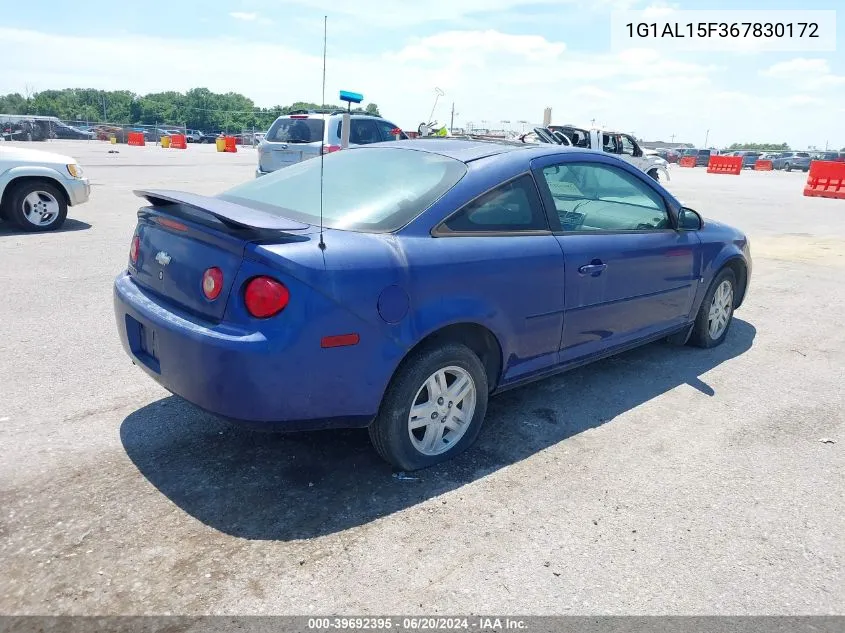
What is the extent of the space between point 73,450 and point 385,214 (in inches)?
76.3

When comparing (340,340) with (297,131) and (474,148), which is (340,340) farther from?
(297,131)

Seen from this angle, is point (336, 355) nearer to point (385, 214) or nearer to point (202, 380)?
point (202, 380)

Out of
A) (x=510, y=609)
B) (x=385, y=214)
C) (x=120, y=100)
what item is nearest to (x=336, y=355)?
(x=385, y=214)

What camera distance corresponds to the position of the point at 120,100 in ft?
429

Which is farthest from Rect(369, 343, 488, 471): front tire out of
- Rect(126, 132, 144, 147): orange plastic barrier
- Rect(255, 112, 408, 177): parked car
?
Rect(126, 132, 144, 147): orange plastic barrier

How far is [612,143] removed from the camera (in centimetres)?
1808

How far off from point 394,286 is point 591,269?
144 centimetres

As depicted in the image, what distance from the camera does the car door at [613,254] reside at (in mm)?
3744

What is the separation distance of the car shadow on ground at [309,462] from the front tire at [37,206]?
6.67 meters

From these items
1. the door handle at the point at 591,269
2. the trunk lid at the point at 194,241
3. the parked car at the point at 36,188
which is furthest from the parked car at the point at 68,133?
the door handle at the point at 591,269

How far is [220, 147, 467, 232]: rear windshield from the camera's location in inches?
123

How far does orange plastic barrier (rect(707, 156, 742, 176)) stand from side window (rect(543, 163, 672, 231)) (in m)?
34.4

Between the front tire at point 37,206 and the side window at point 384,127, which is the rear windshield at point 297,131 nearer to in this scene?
the side window at point 384,127

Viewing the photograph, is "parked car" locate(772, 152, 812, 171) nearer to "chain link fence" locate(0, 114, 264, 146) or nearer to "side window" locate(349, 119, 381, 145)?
"chain link fence" locate(0, 114, 264, 146)
